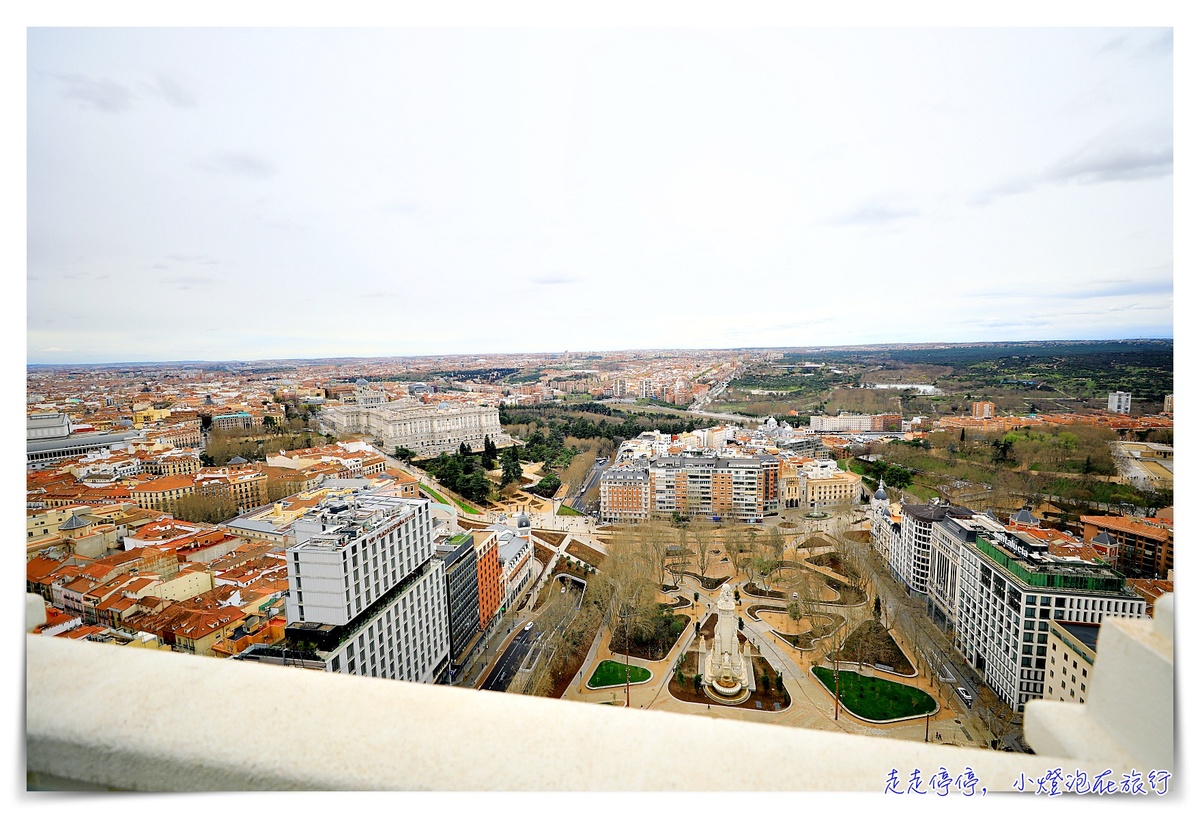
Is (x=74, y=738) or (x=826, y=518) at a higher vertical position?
(x=74, y=738)

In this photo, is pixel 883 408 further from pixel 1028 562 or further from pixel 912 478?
pixel 1028 562

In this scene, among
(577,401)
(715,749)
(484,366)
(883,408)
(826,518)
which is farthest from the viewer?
(484,366)

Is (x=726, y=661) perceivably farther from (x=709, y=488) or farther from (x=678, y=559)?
(x=709, y=488)

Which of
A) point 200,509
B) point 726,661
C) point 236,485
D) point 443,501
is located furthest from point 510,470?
point 726,661

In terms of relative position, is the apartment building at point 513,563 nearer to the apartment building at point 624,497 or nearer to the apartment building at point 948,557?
the apartment building at point 624,497

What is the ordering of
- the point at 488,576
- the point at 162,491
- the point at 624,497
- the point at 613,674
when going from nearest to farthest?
the point at 613,674, the point at 488,576, the point at 162,491, the point at 624,497

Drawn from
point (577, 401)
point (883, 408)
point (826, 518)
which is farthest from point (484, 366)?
point (826, 518)

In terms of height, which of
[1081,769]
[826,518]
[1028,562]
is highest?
[1081,769]

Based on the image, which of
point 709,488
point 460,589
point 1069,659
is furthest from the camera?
point 709,488
